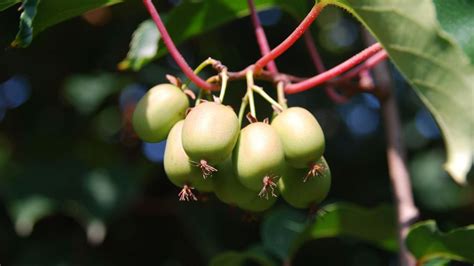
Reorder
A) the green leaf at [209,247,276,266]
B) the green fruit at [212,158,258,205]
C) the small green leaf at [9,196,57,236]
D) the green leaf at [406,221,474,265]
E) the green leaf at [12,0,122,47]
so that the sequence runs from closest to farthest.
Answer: the green fruit at [212,158,258,205]
the green leaf at [12,0,122,47]
the green leaf at [406,221,474,265]
the green leaf at [209,247,276,266]
the small green leaf at [9,196,57,236]

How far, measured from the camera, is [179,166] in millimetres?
1303

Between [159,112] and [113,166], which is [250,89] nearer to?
[159,112]

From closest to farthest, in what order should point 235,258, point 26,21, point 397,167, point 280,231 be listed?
1. point 26,21
2. point 397,167
3. point 235,258
4. point 280,231

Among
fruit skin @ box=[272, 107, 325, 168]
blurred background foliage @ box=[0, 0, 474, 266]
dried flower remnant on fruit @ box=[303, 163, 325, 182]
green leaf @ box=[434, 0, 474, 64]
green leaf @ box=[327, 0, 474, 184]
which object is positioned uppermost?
green leaf @ box=[327, 0, 474, 184]

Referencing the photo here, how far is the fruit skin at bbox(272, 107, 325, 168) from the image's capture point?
124 cm

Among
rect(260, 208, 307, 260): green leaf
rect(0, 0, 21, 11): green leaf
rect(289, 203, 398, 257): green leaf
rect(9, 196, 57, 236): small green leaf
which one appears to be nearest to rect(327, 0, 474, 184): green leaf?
rect(0, 0, 21, 11): green leaf

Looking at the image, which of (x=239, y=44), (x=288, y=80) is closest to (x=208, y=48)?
(x=239, y=44)

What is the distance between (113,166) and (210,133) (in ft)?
5.29

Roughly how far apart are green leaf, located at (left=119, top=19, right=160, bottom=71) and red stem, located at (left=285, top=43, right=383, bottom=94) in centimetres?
55

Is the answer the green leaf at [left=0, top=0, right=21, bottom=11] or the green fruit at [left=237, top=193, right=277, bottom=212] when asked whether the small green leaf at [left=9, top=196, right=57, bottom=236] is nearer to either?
the green leaf at [left=0, top=0, right=21, bottom=11]

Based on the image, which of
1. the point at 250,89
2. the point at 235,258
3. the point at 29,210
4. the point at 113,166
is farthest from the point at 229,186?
the point at 113,166

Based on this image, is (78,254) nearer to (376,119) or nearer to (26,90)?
(26,90)

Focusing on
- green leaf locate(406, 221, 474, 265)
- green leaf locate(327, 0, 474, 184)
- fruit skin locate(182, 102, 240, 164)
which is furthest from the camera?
green leaf locate(406, 221, 474, 265)

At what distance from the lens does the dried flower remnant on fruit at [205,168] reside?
1.24 m
